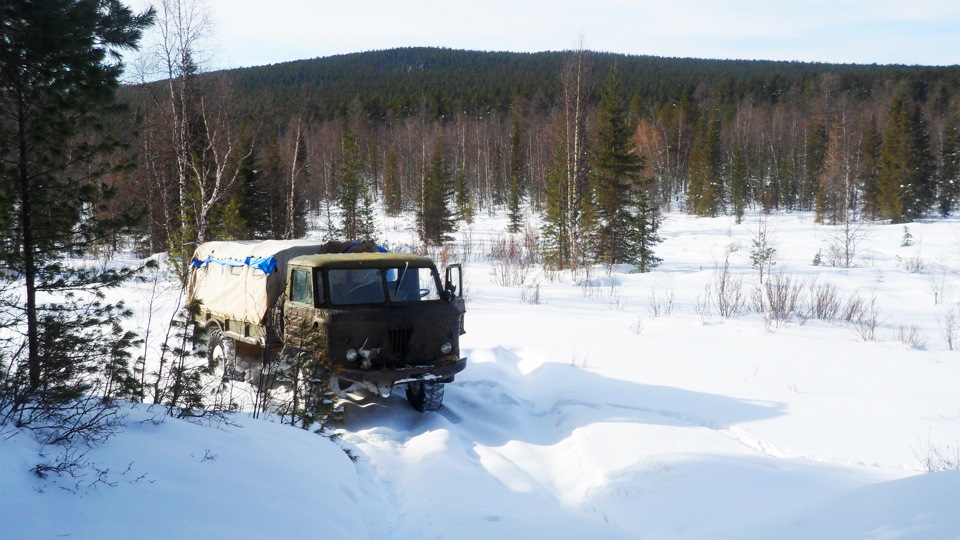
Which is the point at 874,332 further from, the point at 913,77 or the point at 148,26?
the point at 913,77

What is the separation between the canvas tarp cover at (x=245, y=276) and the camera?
29.6 feet

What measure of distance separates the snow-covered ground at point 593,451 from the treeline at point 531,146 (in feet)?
13.4

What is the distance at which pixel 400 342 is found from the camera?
769cm

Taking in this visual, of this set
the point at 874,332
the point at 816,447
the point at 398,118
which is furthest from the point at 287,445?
the point at 398,118

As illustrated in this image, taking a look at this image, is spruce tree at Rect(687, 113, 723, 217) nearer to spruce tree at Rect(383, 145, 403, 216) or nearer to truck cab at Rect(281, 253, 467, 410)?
spruce tree at Rect(383, 145, 403, 216)

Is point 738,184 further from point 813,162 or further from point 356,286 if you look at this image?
point 356,286

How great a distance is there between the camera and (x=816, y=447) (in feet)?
21.4

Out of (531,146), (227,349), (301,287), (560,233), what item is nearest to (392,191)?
(531,146)

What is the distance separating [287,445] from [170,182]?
21511 millimetres

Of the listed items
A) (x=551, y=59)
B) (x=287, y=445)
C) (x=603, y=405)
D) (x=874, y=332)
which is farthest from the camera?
(x=551, y=59)

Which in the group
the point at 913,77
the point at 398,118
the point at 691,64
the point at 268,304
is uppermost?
the point at 691,64

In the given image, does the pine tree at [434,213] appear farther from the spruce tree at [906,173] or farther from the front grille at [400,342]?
the spruce tree at [906,173]

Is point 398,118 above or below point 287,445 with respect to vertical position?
above

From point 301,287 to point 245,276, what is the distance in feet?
5.77
